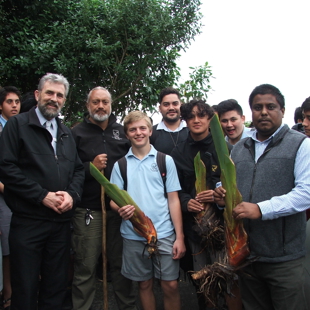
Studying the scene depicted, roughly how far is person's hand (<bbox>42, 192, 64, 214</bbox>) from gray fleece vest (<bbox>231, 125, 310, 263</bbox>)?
5.17 feet

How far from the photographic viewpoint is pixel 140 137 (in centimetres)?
290

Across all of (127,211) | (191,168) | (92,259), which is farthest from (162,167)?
(92,259)

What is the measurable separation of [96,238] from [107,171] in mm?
721

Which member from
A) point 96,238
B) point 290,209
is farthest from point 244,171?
point 96,238

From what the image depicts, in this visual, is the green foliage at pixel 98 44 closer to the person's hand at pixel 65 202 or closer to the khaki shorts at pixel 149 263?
the person's hand at pixel 65 202

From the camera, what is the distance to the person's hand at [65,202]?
269 cm

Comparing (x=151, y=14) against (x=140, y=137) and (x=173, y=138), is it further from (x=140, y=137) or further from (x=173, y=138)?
(x=140, y=137)

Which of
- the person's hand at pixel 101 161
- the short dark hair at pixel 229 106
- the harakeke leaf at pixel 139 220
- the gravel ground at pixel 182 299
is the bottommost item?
the gravel ground at pixel 182 299

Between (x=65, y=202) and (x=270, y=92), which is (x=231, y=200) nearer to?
(x=270, y=92)

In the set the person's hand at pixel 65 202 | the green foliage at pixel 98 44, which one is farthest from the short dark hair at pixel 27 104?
the green foliage at pixel 98 44

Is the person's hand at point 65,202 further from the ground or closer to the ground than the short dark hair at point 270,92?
closer to the ground

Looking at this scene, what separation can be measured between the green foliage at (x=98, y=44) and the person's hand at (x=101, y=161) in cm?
357

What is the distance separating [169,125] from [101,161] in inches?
46.1

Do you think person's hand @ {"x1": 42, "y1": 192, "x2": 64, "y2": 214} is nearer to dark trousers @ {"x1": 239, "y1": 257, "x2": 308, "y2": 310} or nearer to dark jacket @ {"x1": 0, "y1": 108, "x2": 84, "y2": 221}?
dark jacket @ {"x1": 0, "y1": 108, "x2": 84, "y2": 221}
